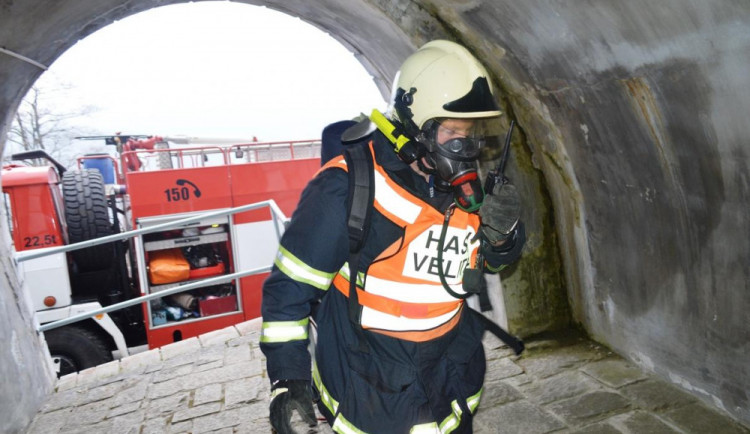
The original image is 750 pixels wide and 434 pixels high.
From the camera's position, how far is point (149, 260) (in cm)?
748

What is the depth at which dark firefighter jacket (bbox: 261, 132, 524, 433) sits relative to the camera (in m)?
1.94

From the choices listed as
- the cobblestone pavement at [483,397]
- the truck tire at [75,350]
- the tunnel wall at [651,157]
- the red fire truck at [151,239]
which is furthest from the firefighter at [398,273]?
the truck tire at [75,350]

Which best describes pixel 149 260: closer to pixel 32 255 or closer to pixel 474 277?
pixel 32 255

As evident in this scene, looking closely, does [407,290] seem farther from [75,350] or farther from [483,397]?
[75,350]

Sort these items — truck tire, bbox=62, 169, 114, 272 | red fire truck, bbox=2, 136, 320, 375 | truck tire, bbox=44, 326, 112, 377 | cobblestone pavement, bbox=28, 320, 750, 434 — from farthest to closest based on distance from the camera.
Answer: truck tire, bbox=62, 169, 114, 272 < red fire truck, bbox=2, 136, 320, 375 < truck tire, bbox=44, 326, 112, 377 < cobblestone pavement, bbox=28, 320, 750, 434

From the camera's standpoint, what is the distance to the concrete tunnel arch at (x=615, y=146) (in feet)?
8.64

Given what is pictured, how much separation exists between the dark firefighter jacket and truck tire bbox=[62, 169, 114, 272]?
6193mm

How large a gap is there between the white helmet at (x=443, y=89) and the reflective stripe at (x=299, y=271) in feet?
2.22

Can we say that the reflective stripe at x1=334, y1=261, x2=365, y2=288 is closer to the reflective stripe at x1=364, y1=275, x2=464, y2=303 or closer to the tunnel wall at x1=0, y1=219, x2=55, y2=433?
the reflective stripe at x1=364, y1=275, x2=464, y2=303

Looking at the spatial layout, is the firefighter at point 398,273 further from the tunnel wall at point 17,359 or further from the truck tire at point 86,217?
the truck tire at point 86,217

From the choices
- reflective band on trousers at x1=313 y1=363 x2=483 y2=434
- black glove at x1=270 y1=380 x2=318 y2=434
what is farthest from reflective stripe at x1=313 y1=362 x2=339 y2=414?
black glove at x1=270 y1=380 x2=318 y2=434

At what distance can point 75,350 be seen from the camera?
674cm

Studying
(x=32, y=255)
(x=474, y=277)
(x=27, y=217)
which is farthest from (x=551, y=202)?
(x=27, y=217)

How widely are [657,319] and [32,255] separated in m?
4.96
